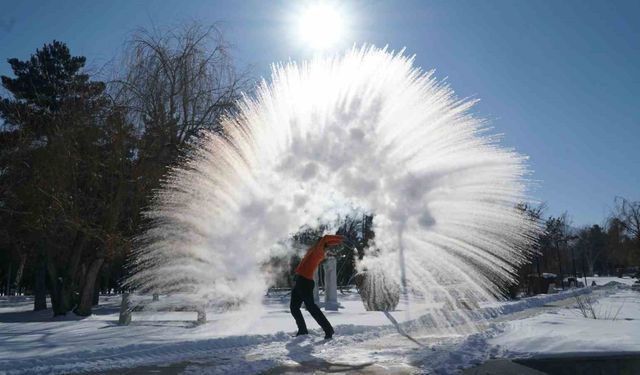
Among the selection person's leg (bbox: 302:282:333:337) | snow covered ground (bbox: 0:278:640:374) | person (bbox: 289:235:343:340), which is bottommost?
snow covered ground (bbox: 0:278:640:374)

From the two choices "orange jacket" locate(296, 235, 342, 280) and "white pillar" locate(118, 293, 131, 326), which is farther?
"white pillar" locate(118, 293, 131, 326)

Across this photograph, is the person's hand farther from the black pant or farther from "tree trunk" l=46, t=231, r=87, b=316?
A: "tree trunk" l=46, t=231, r=87, b=316

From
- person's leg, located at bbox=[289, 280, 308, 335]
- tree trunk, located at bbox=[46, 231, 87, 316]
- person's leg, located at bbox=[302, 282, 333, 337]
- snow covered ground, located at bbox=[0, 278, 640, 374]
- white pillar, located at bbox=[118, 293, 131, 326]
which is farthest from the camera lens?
tree trunk, located at bbox=[46, 231, 87, 316]

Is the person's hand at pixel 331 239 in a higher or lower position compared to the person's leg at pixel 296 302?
higher

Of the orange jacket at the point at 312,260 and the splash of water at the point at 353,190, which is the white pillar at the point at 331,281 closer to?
the splash of water at the point at 353,190

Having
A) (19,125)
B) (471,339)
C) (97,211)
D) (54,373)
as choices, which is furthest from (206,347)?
(19,125)

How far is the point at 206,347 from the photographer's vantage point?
8305 mm

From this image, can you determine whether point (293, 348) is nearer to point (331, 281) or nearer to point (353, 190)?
point (353, 190)

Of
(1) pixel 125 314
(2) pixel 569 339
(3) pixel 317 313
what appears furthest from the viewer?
(1) pixel 125 314

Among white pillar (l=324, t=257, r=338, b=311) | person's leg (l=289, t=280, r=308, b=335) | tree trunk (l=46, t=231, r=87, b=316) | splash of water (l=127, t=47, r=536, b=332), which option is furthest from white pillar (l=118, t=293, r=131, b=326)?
white pillar (l=324, t=257, r=338, b=311)

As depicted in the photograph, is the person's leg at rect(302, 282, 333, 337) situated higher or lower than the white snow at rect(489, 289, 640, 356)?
higher

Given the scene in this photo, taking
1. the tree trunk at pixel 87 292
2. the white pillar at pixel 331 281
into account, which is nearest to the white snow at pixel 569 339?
the white pillar at pixel 331 281

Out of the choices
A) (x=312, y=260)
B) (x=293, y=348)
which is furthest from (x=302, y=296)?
(x=293, y=348)

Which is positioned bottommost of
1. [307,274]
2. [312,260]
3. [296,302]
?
[296,302]
